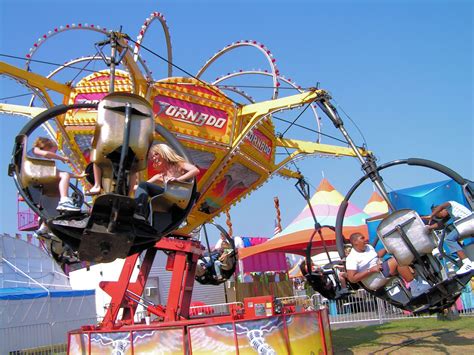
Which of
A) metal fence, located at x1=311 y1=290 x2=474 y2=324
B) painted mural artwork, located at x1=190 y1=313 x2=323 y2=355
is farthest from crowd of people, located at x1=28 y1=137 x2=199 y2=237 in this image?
metal fence, located at x1=311 y1=290 x2=474 y2=324

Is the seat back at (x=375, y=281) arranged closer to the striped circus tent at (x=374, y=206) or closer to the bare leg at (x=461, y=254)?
the bare leg at (x=461, y=254)

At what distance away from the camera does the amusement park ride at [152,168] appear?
2955mm

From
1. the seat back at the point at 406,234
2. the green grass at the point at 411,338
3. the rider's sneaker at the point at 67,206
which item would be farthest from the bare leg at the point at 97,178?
the green grass at the point at 411,338

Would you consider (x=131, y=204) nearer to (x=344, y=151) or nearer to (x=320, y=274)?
(x=320, y=274)

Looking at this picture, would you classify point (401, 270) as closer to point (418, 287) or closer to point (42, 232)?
point (418, 287)

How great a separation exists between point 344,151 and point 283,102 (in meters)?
Result: 3.53

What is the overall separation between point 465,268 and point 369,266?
3.91 feet

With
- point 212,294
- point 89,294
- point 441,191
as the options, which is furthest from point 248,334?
point 212,294

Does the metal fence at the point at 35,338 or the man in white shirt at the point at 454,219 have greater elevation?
the man in white shirt at the point at 454,219

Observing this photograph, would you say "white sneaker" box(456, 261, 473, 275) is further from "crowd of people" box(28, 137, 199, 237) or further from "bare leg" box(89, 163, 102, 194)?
"bare leg" box(89, 163, 102, 194)

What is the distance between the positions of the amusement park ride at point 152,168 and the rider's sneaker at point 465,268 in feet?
0.19

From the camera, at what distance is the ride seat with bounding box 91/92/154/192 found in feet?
9.28

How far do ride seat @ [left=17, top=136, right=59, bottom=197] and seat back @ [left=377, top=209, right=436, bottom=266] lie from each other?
9.32ft

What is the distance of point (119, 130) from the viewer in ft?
9.29
